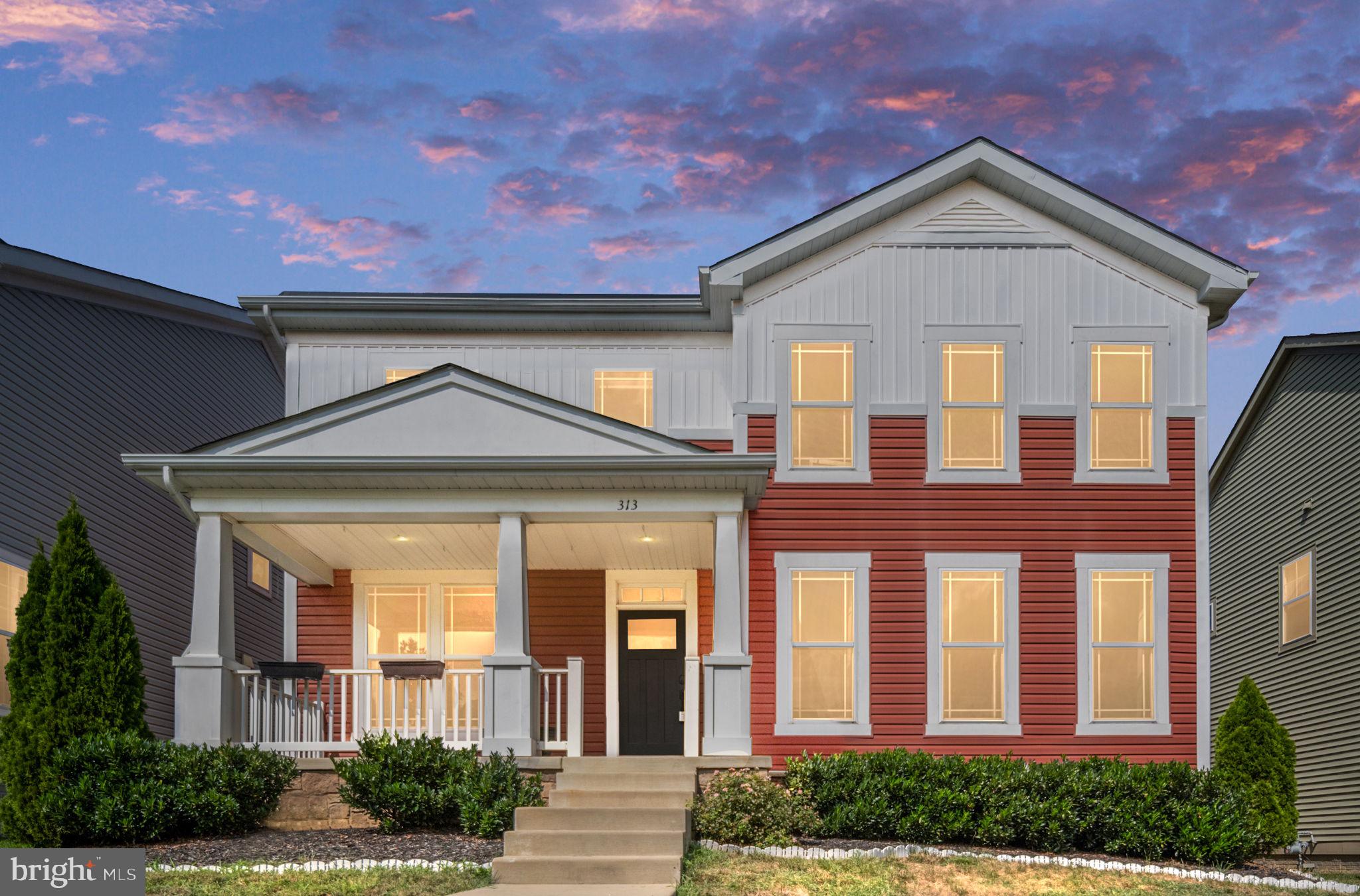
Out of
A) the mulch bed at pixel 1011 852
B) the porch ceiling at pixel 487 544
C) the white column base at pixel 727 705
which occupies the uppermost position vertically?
the porch ceiling at pixel 487 544

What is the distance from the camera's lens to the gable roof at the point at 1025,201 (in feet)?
56.4

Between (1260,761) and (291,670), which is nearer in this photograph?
(291,670)

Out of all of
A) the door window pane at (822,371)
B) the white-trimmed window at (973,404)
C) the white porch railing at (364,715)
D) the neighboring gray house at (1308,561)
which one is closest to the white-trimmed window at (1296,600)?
the neighboring gray house at (1308,561)

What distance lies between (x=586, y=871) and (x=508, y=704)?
319 cm

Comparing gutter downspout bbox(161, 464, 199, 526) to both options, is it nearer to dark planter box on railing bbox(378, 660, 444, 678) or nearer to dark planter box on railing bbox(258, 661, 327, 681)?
dark planter box on railing bbox(258, 661, 327, 681)

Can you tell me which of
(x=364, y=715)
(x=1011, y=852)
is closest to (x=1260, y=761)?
(x=1011, y=852)

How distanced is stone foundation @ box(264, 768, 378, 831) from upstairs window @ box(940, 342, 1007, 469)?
761cm

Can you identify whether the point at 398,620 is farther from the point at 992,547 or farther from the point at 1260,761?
the point at 1260,761

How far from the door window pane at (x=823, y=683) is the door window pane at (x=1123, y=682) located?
2.78 m

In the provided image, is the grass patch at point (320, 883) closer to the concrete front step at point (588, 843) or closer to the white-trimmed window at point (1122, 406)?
the concrete front step at point (588, 843)

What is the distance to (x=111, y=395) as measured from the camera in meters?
20.1

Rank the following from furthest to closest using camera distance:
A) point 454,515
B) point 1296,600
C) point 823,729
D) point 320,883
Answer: point 1296,600 → point 823,729 → point 454,515 → point 320,883

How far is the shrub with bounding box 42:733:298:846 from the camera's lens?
523 inches

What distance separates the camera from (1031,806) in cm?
1426
